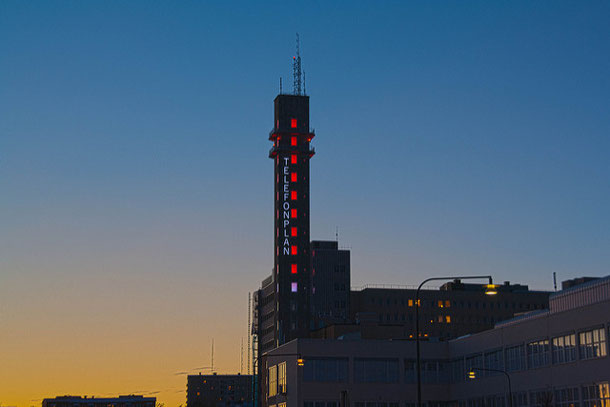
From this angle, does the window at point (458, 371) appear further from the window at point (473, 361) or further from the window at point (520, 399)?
the window at point (520, 399)

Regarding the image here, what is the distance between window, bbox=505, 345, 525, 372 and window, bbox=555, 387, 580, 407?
6670mm

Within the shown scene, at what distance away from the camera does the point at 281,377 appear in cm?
10556

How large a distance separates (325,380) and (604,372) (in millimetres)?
37788

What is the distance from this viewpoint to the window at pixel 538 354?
80.0 meters

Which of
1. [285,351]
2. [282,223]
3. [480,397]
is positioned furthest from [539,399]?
[282,223]

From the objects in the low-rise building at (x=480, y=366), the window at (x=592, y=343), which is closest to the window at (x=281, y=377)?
the low-rise building at (x=480, y=366)

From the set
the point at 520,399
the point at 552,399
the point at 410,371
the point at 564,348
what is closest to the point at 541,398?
the point at 552,399

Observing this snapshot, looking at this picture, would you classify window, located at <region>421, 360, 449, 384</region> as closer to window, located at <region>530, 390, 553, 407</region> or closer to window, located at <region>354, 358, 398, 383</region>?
window, located at <region>354, 358, 398, 383</region>

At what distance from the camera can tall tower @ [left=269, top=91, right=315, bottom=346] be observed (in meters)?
192

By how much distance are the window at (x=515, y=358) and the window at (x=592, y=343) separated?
35.9 feet

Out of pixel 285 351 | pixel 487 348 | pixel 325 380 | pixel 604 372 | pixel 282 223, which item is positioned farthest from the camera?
pixel 282 223

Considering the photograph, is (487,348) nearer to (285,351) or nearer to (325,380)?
(325,380)

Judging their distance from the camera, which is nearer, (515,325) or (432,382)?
(515,325)

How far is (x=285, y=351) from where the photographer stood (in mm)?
107188
